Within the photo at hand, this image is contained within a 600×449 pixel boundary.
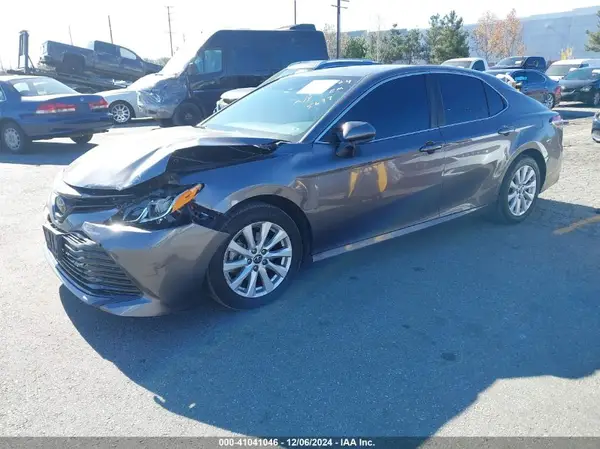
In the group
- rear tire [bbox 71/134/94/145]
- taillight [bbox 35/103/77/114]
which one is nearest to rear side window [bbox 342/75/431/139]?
taillight [bbox 35/103/77/114]

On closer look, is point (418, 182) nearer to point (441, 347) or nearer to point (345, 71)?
point (345, 71)

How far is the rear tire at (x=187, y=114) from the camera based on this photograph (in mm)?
12336

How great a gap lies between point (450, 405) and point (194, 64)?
11.3 m

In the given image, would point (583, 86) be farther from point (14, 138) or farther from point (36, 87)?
point (14, 138)

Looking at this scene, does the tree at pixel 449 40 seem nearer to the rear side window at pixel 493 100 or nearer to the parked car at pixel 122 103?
the parked car at pixel 122 103

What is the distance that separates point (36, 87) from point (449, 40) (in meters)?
32.8

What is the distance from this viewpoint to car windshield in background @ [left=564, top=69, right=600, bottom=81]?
18989mm

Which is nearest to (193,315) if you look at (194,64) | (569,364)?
(569,364)

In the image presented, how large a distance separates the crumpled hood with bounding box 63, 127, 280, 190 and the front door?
0.57m

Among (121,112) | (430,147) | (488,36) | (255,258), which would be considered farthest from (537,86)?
(488,36)

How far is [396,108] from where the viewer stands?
4.30 m

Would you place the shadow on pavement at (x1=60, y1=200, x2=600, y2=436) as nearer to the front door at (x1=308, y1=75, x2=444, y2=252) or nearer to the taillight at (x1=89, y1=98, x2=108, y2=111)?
Result: the front door at (x1=308, y1=75, x2=444, y2=252)

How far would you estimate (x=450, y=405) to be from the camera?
105 inches

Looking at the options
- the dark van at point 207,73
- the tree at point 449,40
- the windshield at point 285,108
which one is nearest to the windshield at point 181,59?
the dark van at point 207,73
